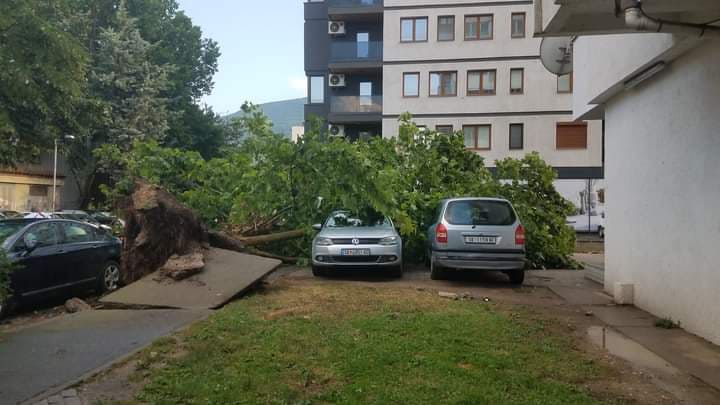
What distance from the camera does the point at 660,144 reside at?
7871mm

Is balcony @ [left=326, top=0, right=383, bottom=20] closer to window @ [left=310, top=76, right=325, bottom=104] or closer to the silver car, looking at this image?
window @ [left=310, top=76, right=325, bottom=104]

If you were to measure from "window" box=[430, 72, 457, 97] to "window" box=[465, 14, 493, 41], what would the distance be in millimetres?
2421

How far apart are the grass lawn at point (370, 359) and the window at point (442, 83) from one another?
26.6 meters

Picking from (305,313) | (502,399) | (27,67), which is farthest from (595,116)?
(27,67)

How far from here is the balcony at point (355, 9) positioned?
113ft

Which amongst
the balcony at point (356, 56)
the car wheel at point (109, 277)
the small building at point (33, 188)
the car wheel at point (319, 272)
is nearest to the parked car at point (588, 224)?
the balcony at point (356, 56)

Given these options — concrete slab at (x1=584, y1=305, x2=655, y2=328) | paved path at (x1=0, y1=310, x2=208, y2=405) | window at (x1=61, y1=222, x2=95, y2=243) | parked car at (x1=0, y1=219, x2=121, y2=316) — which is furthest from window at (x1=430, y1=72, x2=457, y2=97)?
paved path at (x1=0, y1=310, x2=208, y2=405)

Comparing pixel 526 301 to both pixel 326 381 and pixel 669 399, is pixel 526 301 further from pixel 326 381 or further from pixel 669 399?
pixel 326 381

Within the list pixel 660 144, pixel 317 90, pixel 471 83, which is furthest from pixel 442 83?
pixel 660 144

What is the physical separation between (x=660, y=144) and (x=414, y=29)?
→ 91.0ft

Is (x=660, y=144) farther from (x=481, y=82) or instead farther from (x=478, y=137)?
(x=481, y=82)

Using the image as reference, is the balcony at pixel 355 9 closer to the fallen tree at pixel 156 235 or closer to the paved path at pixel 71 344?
the fallen tree at pixel 156 235

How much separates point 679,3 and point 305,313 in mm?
5900

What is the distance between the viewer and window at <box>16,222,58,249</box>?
870 cm
